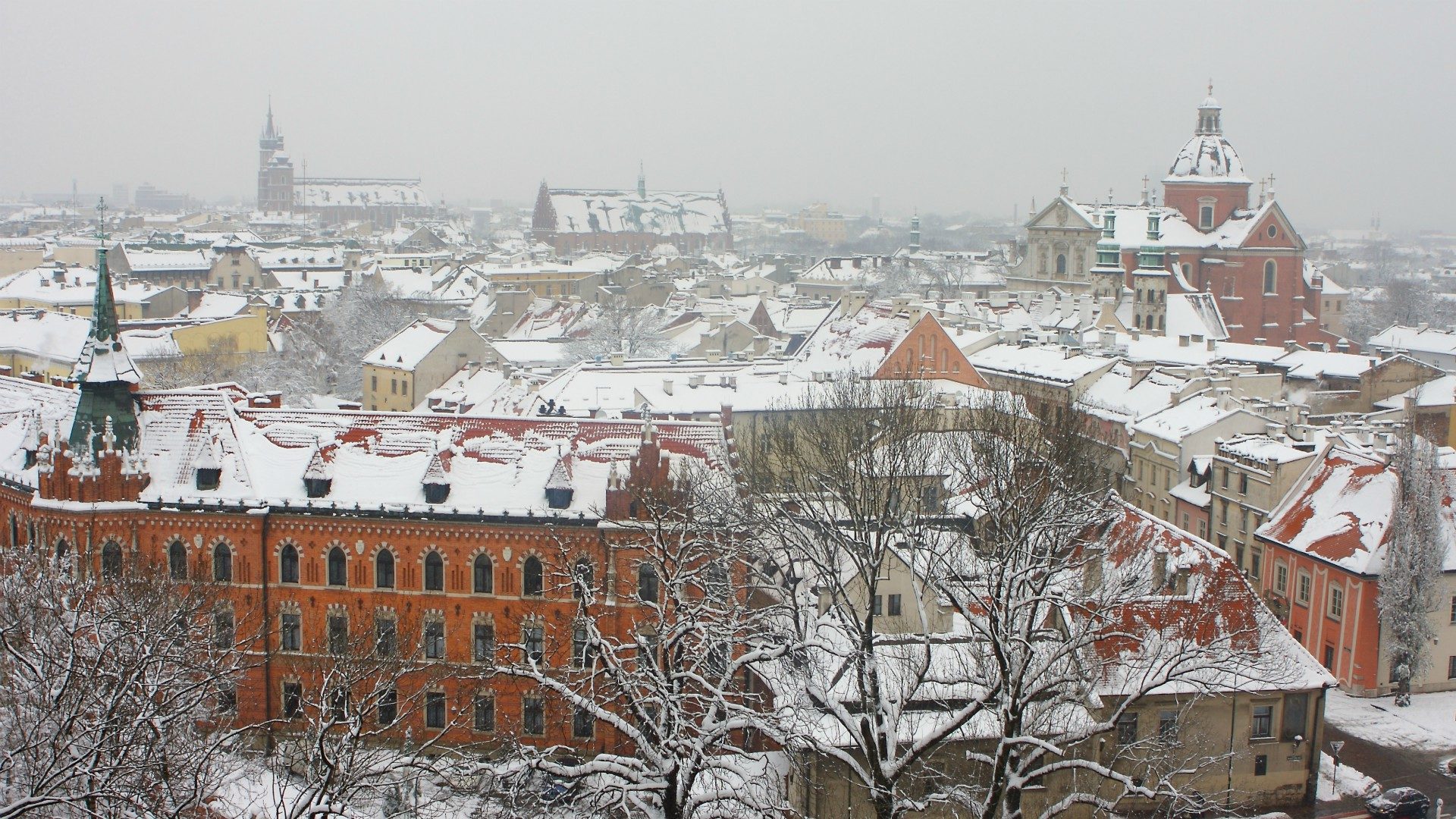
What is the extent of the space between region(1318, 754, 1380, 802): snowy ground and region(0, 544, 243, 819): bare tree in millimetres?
28628

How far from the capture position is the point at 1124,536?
41781 mm

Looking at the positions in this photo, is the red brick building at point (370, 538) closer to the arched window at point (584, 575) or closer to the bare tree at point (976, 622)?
the arched window at point (584, 575)

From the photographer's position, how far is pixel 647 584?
4066cm

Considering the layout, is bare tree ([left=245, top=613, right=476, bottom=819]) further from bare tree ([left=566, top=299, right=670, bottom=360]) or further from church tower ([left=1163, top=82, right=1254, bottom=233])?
church tower ([left=1163, top=82, right=1254, bottom=233])

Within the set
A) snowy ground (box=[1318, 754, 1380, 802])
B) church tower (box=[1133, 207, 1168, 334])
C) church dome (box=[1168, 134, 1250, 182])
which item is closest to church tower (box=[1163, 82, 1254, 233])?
→ church dome (box=[1168, 134, 1250, 182])

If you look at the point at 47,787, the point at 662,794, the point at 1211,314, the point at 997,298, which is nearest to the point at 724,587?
the point at 662,794

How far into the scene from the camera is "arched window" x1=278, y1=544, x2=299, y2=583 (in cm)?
4112

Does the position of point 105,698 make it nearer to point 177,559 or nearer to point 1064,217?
point 177,559

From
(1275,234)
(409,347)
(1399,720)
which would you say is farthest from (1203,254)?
(1399,720)

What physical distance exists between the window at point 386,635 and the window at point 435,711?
2378 mm

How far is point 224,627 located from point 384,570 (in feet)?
15.4

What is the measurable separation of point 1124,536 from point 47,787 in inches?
1190

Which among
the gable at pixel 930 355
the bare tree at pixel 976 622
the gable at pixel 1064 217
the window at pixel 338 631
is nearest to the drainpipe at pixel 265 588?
the window at pixel 338 631

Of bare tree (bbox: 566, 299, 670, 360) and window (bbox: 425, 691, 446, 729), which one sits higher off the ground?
bare tree (bbox: 566, 299, 670, 360)
